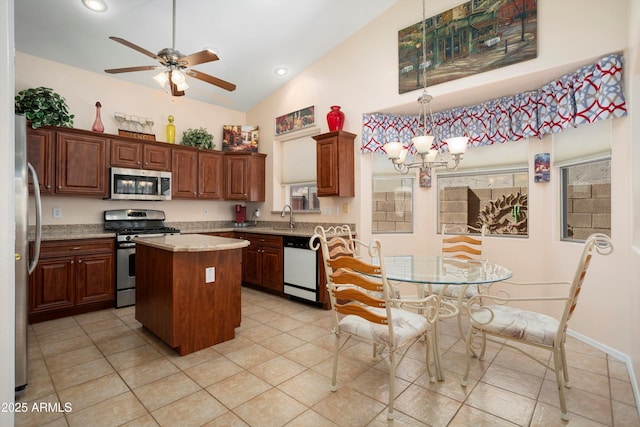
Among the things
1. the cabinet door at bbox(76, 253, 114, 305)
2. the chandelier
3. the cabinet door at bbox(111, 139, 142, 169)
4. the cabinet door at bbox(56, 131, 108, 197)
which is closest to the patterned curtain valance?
the chandelier

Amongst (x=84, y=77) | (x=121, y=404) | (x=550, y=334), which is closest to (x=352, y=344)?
(x=550, y=334)

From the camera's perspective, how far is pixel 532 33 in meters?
2.84

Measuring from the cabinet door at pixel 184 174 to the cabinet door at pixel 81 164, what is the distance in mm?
867

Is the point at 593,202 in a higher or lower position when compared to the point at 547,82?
lower

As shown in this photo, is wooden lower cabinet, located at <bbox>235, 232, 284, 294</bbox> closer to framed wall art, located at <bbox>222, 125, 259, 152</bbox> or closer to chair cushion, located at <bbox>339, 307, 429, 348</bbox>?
framed wall art, located at <bbox>222, 125, 259, 152</bbox>

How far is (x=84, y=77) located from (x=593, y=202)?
6040 mm

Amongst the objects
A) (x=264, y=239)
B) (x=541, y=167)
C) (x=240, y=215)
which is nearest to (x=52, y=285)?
(x=264, y=239)

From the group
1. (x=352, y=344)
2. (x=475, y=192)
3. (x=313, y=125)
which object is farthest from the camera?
(x=313, y=125)

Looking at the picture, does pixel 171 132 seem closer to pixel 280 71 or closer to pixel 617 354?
pixel 280 71

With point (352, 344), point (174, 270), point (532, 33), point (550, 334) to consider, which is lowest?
point (352, 344)

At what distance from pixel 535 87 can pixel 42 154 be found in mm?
5378

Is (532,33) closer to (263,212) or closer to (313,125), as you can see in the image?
(313,125)

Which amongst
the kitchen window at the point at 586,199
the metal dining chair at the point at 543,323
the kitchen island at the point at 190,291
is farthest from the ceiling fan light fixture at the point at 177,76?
the kitchen window at the point at 586,199

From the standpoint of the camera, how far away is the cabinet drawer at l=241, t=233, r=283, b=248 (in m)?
4.19
